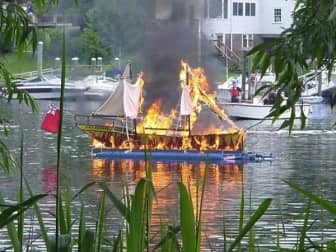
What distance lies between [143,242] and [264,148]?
30.3 metres

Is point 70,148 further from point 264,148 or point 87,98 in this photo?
point 87,98

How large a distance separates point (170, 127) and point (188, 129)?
1.96 metres

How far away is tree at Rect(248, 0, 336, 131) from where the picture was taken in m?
3.03

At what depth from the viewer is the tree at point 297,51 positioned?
3027 mm

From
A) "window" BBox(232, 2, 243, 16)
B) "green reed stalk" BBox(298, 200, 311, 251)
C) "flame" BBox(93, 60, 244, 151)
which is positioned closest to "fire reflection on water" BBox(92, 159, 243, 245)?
"flame" BBox(93, 60, 244, 151)

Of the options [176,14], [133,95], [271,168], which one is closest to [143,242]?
[271,168]

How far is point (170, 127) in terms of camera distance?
31.9 m

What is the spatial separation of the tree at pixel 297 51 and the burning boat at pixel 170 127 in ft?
72.9

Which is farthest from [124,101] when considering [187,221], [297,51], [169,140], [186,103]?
[187,221]

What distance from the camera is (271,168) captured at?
26172 mm

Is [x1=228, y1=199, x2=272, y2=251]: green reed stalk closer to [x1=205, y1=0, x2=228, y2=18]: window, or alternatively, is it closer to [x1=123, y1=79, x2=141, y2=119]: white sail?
[x1=123, y1=79, x2=141, y2=119]: white sail

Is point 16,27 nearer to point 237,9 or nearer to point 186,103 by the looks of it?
point 186,103

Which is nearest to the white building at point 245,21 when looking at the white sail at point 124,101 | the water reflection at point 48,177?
the white sail at point 124,101

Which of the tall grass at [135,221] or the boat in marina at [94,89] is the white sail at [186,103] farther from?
the tall grass at [135,221]
